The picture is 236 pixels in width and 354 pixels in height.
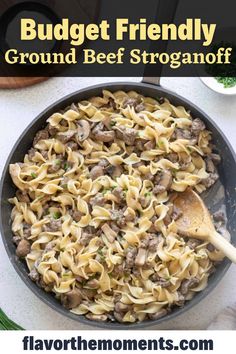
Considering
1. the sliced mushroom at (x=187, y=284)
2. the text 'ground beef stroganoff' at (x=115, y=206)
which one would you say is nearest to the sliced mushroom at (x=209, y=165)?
the text 'ground beef stroganoff' at (x=115, y=206)

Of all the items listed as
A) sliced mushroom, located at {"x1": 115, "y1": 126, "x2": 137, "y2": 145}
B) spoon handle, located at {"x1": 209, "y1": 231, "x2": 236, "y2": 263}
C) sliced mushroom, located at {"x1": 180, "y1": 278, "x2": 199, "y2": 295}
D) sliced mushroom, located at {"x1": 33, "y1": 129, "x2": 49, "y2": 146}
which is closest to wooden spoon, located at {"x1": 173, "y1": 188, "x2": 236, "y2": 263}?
spoon handle, located at {"x1": 209, "y1": 231, "x2": 236, "y2": 263}

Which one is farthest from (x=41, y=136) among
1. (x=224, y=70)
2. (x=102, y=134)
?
(x=224, y=70)

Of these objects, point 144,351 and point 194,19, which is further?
point 194,19

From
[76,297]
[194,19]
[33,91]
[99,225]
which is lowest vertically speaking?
[76,297]

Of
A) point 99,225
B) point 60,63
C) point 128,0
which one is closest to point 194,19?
point 128,0

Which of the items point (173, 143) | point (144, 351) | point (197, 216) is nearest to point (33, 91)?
point (173, 143)

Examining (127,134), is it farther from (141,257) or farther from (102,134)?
(141,257)

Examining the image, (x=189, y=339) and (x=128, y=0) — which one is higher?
(x=128, y=0)

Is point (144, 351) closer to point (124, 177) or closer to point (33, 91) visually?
point (124, 177)
